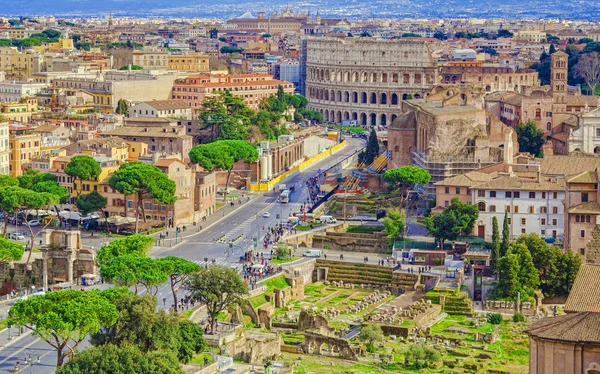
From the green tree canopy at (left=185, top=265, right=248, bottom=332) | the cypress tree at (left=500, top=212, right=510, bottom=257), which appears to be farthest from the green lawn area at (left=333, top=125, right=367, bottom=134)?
the green tree canopy at (left=185, top=265, right=248, bottom=332)

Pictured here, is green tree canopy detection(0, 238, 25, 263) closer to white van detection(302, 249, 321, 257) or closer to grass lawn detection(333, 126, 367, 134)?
white van detection(302, 249, 321, 257)

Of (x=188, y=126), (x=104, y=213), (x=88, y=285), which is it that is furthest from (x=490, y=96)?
(x=88, y=285)

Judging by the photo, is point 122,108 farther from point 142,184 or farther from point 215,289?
point 215,289

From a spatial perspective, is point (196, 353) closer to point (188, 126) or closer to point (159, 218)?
point (159, 218)

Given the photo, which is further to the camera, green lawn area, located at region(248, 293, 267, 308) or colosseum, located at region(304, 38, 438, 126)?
colosseum, located at region(304, 38, 438, 126)

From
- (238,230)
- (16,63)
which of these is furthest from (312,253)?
(16,63)

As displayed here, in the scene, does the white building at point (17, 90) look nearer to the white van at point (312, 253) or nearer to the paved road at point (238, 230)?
the paved road at point (238, 230)
